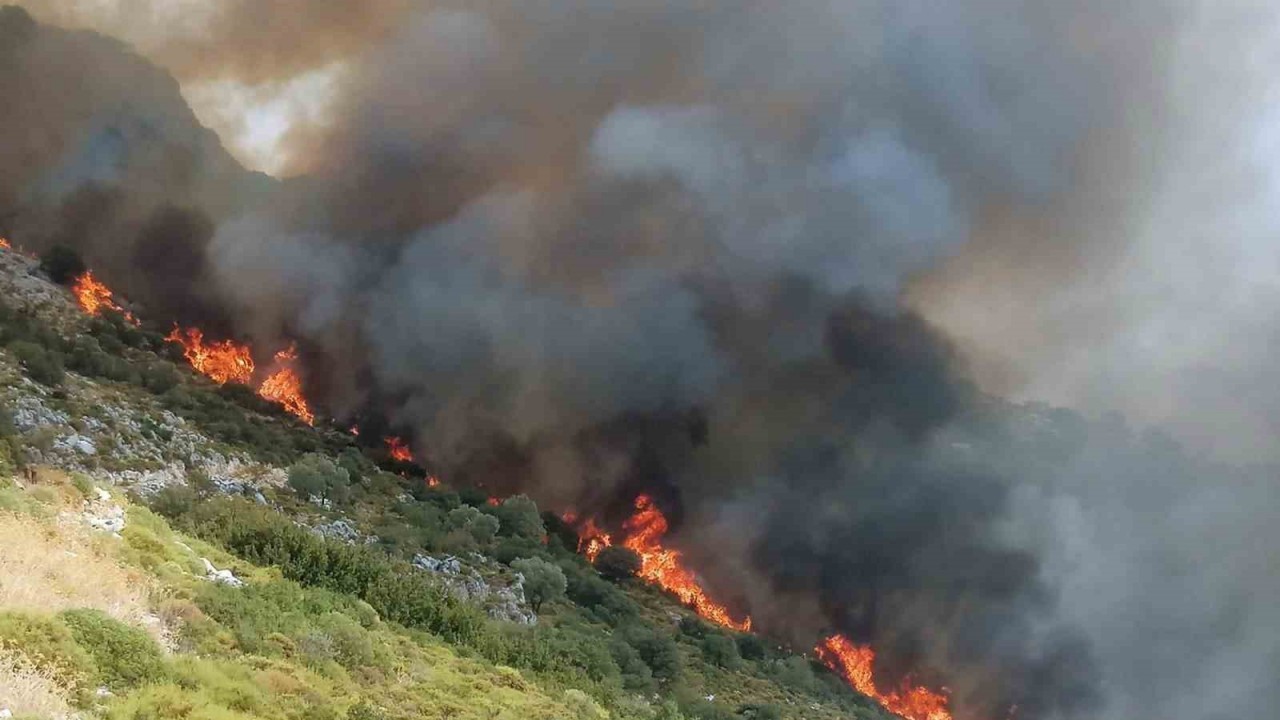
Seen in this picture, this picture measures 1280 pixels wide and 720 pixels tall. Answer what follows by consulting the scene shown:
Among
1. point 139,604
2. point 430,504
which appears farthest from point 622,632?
point 139,604

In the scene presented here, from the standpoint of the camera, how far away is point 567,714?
30891mm

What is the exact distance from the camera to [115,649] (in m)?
17.0

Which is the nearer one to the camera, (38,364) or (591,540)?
(38,364)

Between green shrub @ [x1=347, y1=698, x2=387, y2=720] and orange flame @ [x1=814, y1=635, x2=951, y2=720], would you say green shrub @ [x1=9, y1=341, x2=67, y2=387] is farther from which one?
orange flame @ [x1=814, y1=635, x2=951, y2=720]

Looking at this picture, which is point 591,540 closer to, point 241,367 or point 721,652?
point 721,652

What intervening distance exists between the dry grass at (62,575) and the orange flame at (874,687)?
6819cm

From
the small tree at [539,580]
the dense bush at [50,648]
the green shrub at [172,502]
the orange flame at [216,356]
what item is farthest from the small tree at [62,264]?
the dense bush at [50,648]

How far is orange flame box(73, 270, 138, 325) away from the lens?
238 feet

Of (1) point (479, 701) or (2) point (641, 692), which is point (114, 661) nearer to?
(1) point (479, 701)

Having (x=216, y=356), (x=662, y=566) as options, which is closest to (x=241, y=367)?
(x=216, y=356)

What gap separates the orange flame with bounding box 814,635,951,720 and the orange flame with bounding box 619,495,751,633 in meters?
8.47

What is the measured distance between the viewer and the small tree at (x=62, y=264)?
245 ft

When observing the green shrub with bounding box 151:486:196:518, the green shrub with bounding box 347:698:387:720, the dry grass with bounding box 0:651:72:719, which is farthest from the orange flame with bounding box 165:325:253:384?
the dry grass with bounding box 0:651:72:719

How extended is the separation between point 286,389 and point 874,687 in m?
62.6
